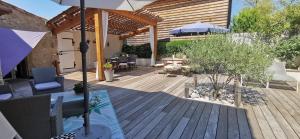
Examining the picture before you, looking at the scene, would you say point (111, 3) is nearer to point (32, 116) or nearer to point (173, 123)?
point (32, 116)

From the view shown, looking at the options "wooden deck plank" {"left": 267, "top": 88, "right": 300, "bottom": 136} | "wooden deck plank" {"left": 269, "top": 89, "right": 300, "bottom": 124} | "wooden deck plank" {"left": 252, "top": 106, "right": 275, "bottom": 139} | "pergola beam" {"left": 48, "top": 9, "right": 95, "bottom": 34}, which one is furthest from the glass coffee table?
"pergola beam" {"left": 48, "top": 9, "right": 95, "bottom": 34}

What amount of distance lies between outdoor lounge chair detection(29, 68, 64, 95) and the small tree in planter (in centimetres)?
341

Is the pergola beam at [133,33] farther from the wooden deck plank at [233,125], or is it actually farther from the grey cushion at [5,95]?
the grey cushion at [5,95]

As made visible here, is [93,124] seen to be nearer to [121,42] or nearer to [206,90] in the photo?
[206,90]

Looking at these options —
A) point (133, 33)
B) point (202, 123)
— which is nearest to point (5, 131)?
point (202, 123)

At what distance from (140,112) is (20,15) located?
7603 mm

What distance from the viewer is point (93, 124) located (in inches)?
129

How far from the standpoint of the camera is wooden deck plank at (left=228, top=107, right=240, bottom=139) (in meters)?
2.99

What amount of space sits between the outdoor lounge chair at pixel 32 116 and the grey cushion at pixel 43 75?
333cm

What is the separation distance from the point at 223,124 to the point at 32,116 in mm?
2898

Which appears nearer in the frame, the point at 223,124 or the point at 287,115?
the point at 223,124

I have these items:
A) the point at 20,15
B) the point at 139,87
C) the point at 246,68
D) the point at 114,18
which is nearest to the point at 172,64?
the point at 139,87

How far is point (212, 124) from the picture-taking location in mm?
3398

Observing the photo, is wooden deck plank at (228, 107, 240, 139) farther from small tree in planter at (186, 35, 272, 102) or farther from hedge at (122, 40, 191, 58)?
hedge at (122, 40, 191, 58)
